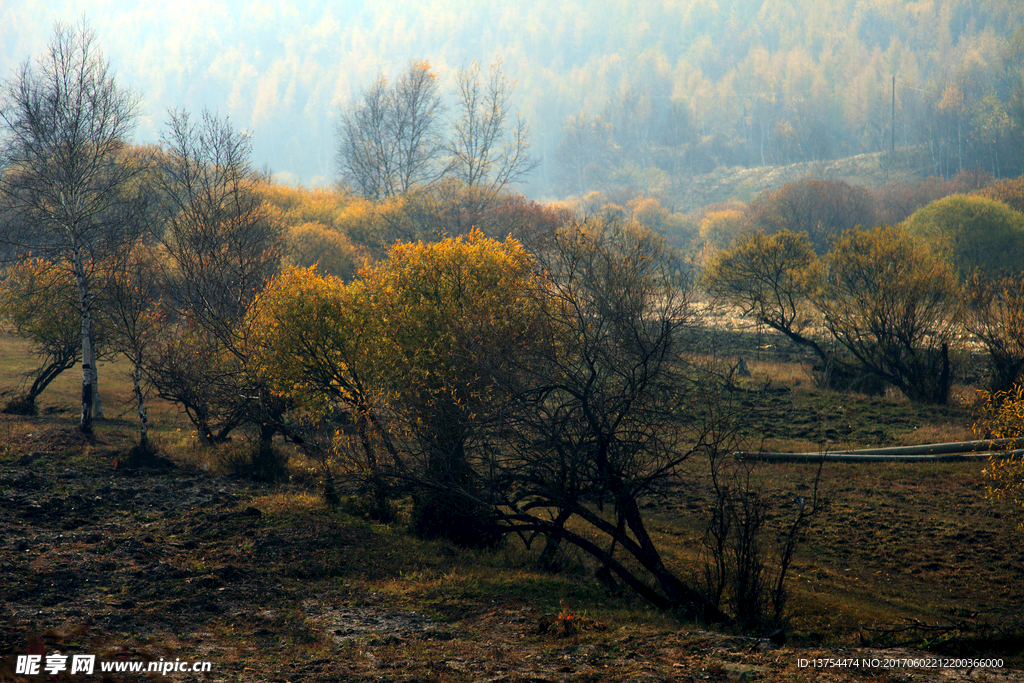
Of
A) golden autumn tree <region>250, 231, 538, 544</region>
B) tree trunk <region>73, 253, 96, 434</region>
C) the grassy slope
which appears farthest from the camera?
the grassy slope

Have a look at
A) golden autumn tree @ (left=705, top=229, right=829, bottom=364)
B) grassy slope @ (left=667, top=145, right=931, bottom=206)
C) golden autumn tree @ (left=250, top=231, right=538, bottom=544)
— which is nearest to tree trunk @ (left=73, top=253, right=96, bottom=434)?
golden autumn tree @ (left=250, top=231, right=538, bottom=544)

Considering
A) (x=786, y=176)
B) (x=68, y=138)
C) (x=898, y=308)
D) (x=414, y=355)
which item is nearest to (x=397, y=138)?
(x=68, y=138)

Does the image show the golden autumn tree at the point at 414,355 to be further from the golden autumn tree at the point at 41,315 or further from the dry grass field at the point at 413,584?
the golden autumn tree at the point at 41,315

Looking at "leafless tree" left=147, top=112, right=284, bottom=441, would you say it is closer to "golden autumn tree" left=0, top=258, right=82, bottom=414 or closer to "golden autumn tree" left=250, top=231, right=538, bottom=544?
"golden autumn tree" left=250, top=231, right=538, bottom=544

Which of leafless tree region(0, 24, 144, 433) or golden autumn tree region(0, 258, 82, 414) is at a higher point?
leafless tree region(0, 24, 144, 433)

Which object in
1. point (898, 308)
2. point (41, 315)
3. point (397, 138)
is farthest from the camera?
point (397, 138)

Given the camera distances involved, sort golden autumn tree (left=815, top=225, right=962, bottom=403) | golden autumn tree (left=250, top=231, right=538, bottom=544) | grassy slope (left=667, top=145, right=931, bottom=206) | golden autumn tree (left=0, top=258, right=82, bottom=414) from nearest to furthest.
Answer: golden autumn tree (left=250, top=231, right=538, bottom=544), golden autumn tree (left=0, top=258, right=82, bottom=414), golden autumn tree (left=815, top=225, right=962, bottom=403), grassy slope (left=667, top=145, right=931, bottom=206)

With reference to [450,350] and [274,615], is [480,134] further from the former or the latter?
[274,615]

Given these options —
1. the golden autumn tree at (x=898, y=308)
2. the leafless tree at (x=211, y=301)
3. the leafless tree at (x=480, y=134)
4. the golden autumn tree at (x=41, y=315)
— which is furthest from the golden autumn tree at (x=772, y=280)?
the golden autumn tree at (x=41, y=315)

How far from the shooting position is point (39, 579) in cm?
1002

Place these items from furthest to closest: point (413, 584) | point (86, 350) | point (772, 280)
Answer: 1. point (772, 280)
2. point (86, 350)
3. point (413, 584)

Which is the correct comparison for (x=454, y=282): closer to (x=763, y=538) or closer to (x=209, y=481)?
(x=209, y=481)

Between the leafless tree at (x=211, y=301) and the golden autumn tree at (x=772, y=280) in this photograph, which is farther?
the golden autumn tree at (x=772, y=280)

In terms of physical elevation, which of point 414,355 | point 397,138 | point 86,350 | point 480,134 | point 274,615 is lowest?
point 274,615
